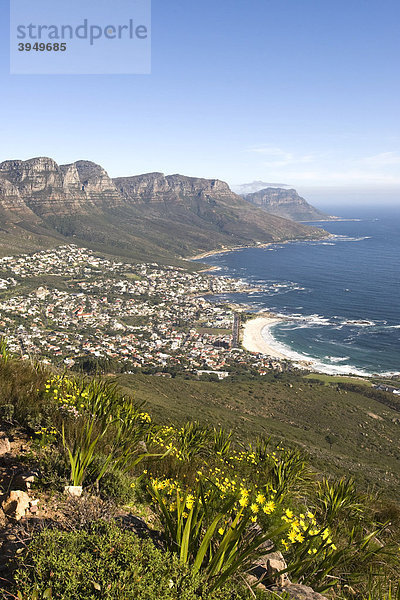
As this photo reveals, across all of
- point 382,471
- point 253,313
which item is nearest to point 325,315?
point 253,313

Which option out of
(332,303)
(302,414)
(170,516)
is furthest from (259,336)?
(170,516)

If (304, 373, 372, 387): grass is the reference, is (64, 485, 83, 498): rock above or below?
above

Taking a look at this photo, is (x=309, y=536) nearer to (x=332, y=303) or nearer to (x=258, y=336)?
(x=258, y=336)

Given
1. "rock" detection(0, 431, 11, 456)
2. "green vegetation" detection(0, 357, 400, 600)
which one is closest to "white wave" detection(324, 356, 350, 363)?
"green vegetation" detection(0, 357, 400, 600)

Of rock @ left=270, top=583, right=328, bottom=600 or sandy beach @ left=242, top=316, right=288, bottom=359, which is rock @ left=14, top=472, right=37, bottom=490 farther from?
sandy beach @ left=242, top=316, right=288, bottom=359

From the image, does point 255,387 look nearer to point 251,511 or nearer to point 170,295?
point 251,511

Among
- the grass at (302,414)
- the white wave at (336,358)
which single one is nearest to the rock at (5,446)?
the grass at (302,414)

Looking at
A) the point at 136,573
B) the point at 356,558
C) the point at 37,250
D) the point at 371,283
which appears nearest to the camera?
the point at 136,573
